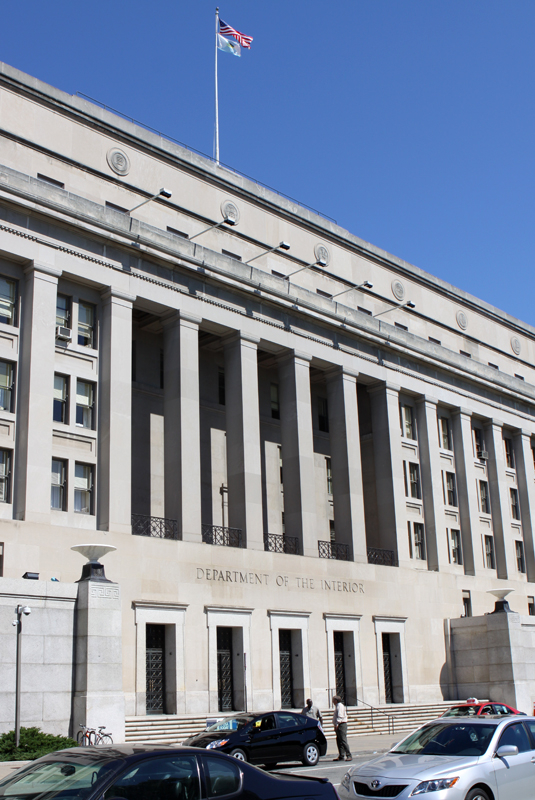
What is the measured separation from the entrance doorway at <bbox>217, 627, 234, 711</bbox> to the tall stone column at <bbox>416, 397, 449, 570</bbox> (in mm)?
15934

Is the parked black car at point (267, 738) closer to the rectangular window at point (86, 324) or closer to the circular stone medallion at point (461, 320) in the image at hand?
the rectangular window at point (86, 324)

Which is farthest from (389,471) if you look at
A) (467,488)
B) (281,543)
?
(281,543)

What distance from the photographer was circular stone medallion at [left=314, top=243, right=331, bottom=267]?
47.7 meters

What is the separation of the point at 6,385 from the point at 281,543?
15.6m

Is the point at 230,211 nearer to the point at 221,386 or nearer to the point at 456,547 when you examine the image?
the point at 221,386

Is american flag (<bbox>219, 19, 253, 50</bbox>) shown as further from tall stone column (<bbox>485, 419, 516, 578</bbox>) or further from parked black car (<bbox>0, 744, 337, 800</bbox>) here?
parked black car (<bbox>0, 744, 337, 800</bbox>)

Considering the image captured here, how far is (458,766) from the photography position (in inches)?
460

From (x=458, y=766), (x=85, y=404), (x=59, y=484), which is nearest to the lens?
(x=458, y=766)

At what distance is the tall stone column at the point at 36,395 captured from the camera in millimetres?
30391

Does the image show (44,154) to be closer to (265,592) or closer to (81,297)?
(81,297)

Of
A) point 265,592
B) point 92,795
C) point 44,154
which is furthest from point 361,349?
point 92,795

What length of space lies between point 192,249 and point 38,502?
13321 mm

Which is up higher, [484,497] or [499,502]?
[484,497]

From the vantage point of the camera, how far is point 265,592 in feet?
118
